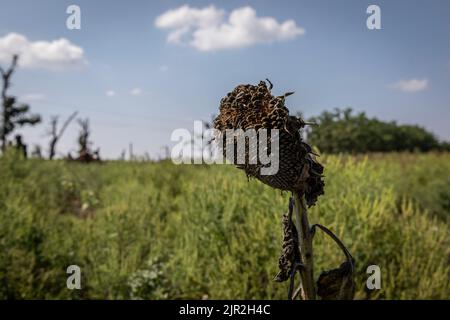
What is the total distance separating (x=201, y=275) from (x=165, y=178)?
6.28 metres

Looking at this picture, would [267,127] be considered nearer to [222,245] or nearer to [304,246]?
[304,246]

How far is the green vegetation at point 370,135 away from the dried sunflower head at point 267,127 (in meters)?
22.9

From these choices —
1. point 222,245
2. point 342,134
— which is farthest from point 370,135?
point 222,245

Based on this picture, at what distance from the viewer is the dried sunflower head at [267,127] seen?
1.14 metres

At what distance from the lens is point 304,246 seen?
1272 millimetres

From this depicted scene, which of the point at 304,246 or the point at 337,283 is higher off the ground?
the point at 304,246

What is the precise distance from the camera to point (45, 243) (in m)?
5.68

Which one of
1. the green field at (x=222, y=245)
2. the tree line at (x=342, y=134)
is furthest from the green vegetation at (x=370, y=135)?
the green field at (x=222, y=245)

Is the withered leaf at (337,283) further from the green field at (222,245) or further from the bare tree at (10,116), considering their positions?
the bare tree at (10,116)

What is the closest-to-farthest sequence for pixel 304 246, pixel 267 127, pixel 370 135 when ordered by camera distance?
pixel 267 127 → pixel 304 246 → pixel 370 135

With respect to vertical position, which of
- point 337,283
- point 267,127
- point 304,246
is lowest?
point 337,283

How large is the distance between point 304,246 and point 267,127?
33cm

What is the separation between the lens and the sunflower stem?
1237 millimetres
